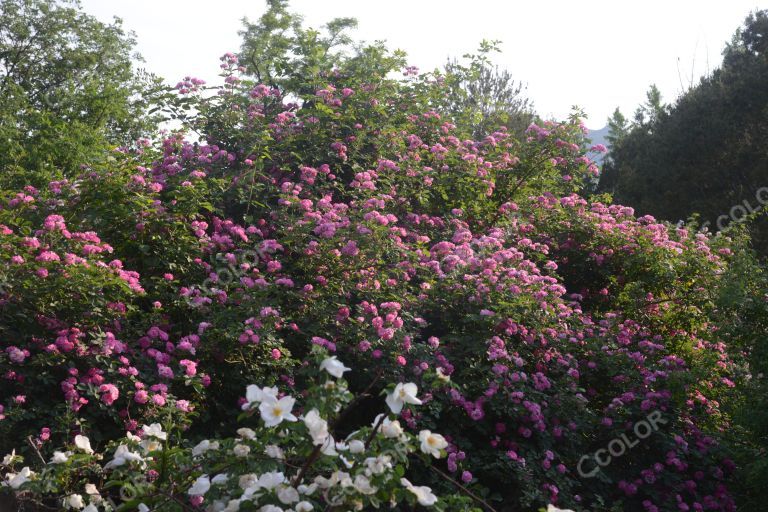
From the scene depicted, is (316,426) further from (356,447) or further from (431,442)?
(431,442)

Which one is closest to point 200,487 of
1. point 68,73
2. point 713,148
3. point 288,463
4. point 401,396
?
point 288,463

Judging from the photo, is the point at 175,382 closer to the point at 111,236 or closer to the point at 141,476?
the point at 111,236

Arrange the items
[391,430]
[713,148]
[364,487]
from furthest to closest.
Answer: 1. [713,148]
2. [391,430]
3. [364,487]

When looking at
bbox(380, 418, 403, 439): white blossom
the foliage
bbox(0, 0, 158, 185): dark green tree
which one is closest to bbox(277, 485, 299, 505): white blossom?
bbox(380, 418, 403, 439): white blossom

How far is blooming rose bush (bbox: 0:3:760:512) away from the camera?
145 inches

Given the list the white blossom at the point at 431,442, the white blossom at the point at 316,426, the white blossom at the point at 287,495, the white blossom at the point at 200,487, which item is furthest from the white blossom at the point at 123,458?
the white blossom at the point at 431,442

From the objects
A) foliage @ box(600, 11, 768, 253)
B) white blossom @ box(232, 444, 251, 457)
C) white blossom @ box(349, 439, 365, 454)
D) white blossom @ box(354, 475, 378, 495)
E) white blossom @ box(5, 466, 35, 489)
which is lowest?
white blossom @ box(354, 475, 378, 495)

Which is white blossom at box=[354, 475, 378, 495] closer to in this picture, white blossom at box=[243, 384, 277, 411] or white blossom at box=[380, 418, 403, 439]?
white blossom at box=[380, 418, 403, 439]

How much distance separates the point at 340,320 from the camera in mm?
4570

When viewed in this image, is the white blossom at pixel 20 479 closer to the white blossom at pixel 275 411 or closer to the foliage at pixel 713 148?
the white blossom at pixel 275 411

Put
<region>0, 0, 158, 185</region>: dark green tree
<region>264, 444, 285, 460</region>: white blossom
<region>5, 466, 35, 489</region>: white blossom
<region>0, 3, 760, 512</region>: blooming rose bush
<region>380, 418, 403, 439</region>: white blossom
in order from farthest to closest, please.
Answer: <region>0, 0, 158, 185</region>: dark green tree < <region>0, 3, 760, 512</region>: blooming rose bush < <region>5, 466, 35, 489</region>: white blossom < <region>264, 444, 285, 460</region>: white blossom < <region>380, 418, 403, 439</region>: white blossom

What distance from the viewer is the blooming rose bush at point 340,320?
3686 millimetres

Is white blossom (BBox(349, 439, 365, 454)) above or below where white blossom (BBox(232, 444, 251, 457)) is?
below

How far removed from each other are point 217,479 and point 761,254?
1019 cm
